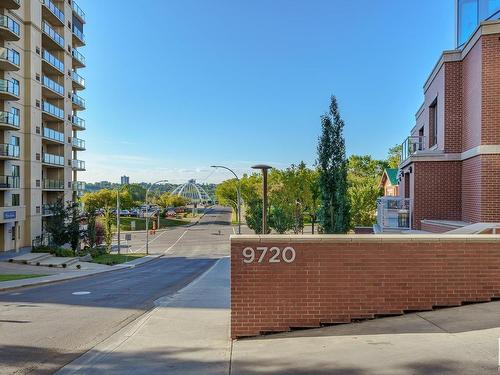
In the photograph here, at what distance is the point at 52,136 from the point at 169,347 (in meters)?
43.7

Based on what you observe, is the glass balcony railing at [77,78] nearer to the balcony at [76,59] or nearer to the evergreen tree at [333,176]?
the balcony at [76,59]

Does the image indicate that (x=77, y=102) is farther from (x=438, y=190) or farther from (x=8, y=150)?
(x=438, y=190)

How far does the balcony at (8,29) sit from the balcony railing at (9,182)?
37.6 feet

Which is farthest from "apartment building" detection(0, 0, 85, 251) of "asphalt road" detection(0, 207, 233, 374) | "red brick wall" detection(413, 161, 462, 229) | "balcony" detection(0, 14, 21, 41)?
"red brick wall" detection(413, 161, 462, 229)

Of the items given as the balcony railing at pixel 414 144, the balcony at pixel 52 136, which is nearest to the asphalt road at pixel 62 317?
the balcony railing at pixel 414 144

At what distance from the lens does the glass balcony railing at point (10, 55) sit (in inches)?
1430

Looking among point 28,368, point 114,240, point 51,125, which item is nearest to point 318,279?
point 28,368

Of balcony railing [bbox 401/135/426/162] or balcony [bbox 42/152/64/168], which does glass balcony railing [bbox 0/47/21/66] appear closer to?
balcony [bbox 42/152/64/168]

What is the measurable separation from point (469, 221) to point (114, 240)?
6628cm

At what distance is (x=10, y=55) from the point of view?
122 ft

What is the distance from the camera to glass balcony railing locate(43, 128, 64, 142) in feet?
154

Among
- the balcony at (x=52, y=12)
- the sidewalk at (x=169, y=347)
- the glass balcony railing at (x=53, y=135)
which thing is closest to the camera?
the sidewalk at (x=169, y=347)

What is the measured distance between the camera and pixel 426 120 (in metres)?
20.6

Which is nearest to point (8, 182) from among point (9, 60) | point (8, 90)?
point (8, 90)
